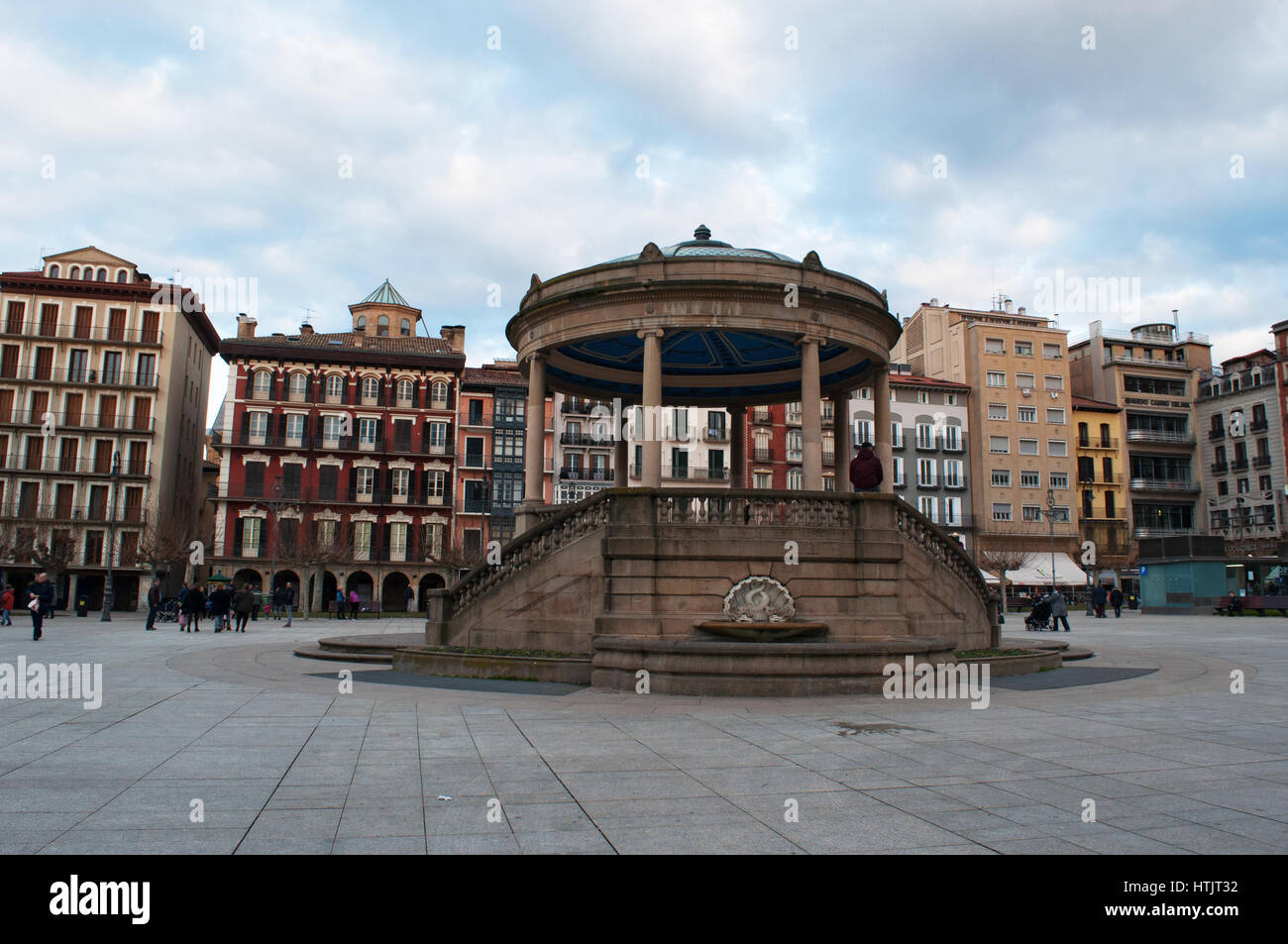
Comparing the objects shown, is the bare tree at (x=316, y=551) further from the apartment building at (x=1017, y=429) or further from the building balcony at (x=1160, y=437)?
the building balcony at (x=1160, y=437)

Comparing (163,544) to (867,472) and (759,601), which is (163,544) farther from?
(867,472)

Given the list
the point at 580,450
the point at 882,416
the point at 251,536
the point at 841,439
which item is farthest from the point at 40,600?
the point at 580,450

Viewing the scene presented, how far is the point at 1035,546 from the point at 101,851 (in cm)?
8416

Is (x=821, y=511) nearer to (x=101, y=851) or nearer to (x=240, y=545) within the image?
(x=101, y=851)

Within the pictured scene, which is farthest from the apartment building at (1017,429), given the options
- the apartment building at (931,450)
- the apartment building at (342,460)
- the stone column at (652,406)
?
the stone column at (652,406)

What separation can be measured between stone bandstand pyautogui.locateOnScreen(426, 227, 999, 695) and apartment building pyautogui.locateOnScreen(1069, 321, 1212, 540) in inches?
3097

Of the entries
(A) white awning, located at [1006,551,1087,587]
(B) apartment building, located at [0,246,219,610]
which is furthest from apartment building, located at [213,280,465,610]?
(A) white awning, located at [1006,551,1087,587]

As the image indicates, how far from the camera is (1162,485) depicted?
85875 mm

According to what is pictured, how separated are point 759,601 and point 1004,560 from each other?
5490cm

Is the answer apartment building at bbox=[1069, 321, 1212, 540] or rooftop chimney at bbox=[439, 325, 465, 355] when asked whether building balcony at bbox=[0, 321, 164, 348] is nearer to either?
rooftop chimney at bbox=[439, 325, 465, 355]

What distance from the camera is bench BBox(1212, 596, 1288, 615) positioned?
4831 centimetres
